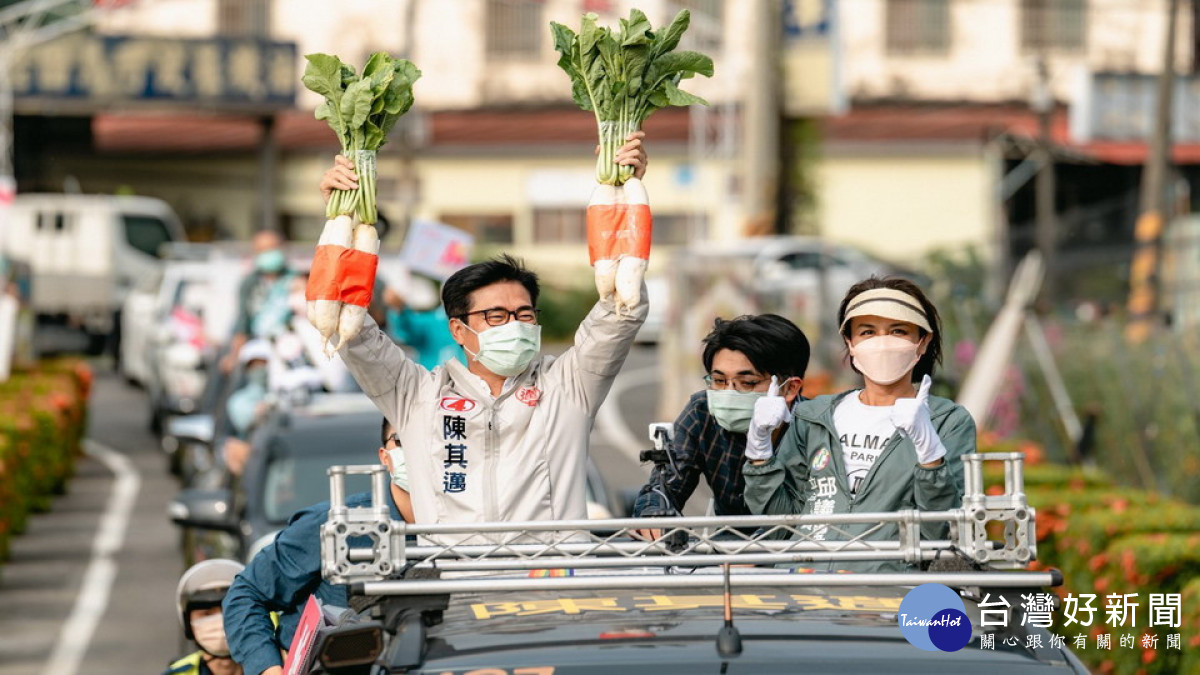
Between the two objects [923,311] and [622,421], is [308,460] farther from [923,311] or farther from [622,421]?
[622,421]

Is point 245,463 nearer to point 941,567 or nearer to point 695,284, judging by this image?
point 941,567

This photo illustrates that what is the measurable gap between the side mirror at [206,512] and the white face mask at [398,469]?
3586 millimetres

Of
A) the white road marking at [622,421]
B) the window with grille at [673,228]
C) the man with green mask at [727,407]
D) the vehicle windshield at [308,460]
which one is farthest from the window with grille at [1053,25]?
the man with green mask at [727,407]

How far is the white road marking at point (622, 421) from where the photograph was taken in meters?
20.9

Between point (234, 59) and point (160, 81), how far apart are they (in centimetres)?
142

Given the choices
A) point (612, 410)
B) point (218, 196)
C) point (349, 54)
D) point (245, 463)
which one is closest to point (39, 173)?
point (218, 196)

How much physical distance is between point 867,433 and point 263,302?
27.8ft

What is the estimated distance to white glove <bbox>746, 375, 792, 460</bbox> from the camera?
5.12 meters

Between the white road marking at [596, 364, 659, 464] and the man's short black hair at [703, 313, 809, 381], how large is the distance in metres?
11.4

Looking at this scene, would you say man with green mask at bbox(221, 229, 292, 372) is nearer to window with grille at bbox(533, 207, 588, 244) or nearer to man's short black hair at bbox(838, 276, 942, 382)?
man's short black hair at bbox(838, 276, 942, 382)

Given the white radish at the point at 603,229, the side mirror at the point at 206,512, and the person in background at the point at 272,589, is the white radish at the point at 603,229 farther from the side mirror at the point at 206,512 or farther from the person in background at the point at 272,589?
the side mirror at the point at 206,512

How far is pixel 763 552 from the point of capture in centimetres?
453

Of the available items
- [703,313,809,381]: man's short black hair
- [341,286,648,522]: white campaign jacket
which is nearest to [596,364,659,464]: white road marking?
[703,313,809,381]: man's short black hair

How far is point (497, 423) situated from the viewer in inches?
205
